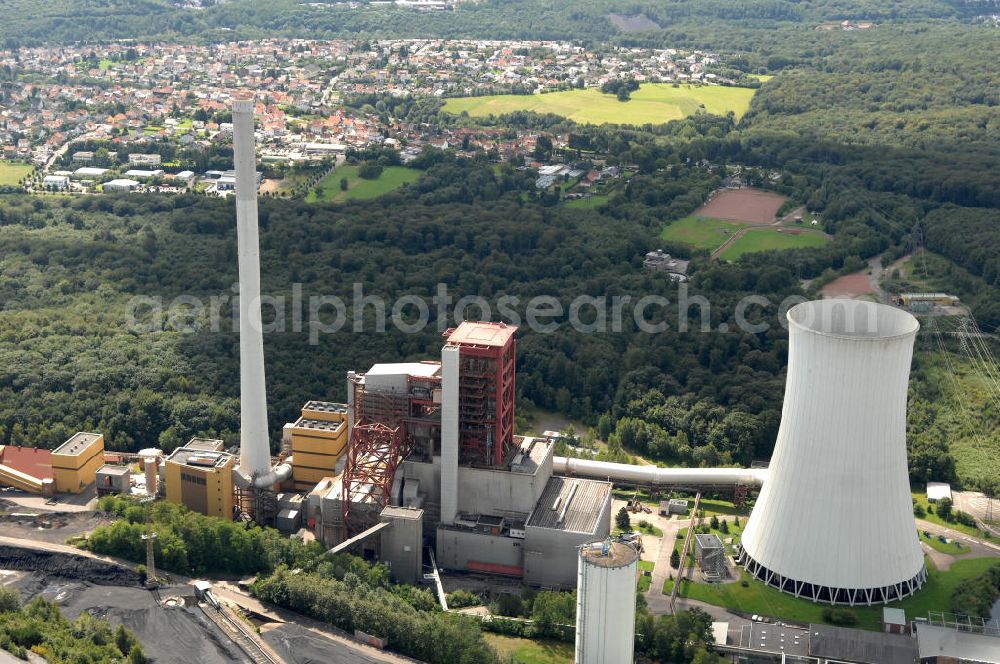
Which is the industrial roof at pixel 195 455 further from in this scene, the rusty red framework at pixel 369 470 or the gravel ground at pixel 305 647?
the gravel ground at pixel 305 647

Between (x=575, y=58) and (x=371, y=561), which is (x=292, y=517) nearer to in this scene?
(x=371, y=561)

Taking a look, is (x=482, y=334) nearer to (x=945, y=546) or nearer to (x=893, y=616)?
(x=893, y=616)

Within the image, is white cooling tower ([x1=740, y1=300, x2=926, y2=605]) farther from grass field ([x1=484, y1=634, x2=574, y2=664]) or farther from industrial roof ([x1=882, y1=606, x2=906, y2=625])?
grass field ([x1=484, y1=634, x2=574, y2=664])

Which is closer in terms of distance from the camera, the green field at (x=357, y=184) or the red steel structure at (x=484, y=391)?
the red steel structure at (x=484, y=391)

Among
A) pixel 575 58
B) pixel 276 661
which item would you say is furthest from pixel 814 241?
pixel 575 58

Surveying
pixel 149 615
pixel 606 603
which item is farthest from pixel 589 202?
pixel 606 603

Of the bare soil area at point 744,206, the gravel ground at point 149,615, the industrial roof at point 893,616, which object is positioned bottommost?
the industrial roof at point 893,616

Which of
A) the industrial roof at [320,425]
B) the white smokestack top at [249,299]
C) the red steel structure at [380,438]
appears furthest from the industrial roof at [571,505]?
the white smokestack top at [249,299]
